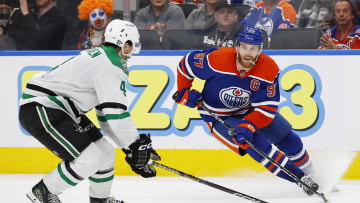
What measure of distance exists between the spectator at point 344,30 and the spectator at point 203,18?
36.9 inches

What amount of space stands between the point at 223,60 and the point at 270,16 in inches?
44.7

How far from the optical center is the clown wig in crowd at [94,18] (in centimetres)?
509

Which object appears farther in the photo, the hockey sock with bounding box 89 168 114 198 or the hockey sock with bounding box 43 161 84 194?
the hockey sock with bounding box 89 168 114 198

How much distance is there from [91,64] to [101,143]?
1.61ft

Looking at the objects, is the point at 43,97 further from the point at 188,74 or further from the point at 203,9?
the point at 203,9

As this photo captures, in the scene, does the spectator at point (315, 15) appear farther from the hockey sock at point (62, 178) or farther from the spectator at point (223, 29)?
the hockey sock at point (62, 178)

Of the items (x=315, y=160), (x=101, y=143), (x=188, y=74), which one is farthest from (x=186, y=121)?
(x=101, y=143)

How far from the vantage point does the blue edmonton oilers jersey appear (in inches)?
154

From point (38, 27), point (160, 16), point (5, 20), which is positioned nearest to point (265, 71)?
point (160, 16)

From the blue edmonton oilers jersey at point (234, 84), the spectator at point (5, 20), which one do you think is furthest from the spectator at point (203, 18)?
the spectator at point (5, 20)

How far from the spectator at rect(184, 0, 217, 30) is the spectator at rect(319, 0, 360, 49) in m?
0.94

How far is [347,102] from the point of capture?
4.62 m

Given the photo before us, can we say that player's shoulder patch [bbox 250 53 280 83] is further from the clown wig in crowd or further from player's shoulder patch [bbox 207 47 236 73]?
the clown wig in crowd

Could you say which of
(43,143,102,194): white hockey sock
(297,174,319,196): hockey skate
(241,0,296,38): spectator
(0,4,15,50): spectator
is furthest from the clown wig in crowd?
(297,174,319,196): hockey skate
